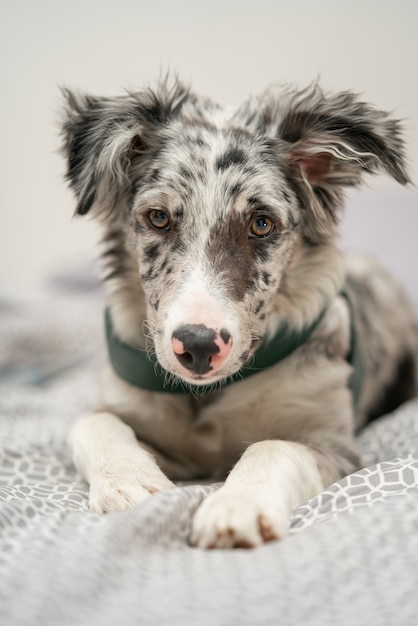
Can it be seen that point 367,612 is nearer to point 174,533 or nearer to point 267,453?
point 174,533

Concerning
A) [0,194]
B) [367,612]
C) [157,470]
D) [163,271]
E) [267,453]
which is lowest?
[0,194]

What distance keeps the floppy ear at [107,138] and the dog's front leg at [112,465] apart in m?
0.71

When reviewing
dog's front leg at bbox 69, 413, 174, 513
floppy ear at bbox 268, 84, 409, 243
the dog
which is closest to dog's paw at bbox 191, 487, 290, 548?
the dog

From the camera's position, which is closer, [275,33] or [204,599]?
[204,599]

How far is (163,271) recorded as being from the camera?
2.08 metres

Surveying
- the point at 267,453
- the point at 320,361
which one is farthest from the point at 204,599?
the point at 320,361

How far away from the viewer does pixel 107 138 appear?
2242 mm

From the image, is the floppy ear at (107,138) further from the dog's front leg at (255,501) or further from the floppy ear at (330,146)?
the dog's front leg at (255,501)

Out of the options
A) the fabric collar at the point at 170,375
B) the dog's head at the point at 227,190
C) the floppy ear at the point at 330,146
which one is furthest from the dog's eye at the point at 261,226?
the fabric collar at the point at 170,375

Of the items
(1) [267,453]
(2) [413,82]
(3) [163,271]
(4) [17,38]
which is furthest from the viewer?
(4) [17,38]

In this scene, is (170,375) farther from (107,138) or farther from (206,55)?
(206,55)

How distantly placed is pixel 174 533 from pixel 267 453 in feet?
1.31

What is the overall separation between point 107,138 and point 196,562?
1.34 m

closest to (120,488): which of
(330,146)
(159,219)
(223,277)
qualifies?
(223,277)
